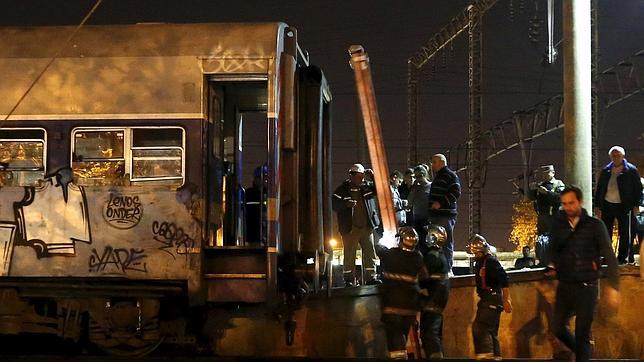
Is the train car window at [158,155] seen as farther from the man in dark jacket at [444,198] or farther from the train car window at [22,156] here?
the man in dark jacket at [444,198]

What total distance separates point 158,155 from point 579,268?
15.2ft

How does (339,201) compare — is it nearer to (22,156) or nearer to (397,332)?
(397,332)

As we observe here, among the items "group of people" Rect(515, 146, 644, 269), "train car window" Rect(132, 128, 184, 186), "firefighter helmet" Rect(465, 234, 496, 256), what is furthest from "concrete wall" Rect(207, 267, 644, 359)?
"train car window" Rect(132, 128, 184, 186)

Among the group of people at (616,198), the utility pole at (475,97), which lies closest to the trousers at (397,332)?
the group of people at (616,198)

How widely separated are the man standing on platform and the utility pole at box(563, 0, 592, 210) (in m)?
2.77

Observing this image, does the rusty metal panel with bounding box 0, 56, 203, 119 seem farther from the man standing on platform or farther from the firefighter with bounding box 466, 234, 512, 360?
the firefighter with bounding box 466, 234, 512, 360

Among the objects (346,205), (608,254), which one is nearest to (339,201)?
(346,205)

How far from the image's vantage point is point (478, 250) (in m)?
9.23

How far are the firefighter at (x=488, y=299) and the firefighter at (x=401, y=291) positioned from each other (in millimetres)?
857

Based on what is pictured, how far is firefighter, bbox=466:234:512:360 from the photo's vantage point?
9.24 meters

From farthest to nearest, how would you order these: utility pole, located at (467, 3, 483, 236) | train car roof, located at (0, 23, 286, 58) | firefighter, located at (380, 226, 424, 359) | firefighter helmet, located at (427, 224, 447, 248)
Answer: utility pole, located at (467, 3, 483, 236), firefighter helmet, located at (427, 224, 447, 248), train car roof, located at (0, 23, 286, 58), firefighter, located at (380, 226, 424, 359)

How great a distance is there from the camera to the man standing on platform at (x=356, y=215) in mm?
11180

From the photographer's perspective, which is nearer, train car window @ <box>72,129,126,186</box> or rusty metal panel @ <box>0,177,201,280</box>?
rusty metal panel @ <box>0,177,201,280</box>

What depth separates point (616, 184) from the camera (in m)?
10.8
